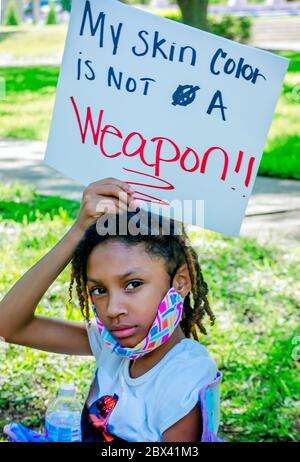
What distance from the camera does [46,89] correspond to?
44.4ft

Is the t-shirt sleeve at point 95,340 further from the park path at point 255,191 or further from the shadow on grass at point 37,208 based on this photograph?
the shadow on grass at point 37,208

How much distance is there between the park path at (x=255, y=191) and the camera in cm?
599

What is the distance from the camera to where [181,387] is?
2412 millimetres

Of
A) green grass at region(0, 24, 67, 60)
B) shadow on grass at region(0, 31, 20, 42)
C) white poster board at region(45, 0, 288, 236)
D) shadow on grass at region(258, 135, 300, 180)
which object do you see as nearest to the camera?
white poster board at region(45, 0, 288, 236)

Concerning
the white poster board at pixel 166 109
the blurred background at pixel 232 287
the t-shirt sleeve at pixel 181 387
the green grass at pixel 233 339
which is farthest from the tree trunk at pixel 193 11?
the t-shirt sleeve at pixel 181 387

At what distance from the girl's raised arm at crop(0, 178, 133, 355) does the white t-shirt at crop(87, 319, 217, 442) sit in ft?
0.92

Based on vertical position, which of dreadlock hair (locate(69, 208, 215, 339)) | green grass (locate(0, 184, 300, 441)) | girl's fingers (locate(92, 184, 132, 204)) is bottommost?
green grass (locate(0, 184, 300, 441))

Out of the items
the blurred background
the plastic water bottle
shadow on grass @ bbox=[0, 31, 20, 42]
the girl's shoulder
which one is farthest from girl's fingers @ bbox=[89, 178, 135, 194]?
shadow on grass @ bbox=[0, 31, 20, 42]

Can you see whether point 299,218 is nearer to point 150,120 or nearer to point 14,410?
point 14,410

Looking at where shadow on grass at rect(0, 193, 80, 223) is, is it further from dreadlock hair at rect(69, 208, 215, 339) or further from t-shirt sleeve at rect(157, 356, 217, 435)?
t-shirt sleeve at rect(157, 356, 217, 435)

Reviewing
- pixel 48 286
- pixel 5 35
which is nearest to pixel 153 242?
pixel 48 286

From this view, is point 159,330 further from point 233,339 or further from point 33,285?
point 233,339

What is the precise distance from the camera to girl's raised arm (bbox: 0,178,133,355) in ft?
8.08
